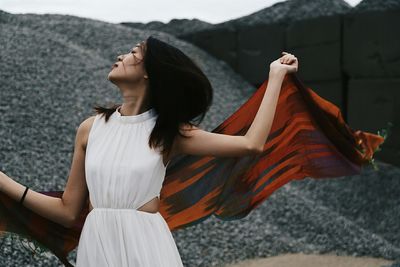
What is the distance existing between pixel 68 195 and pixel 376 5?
7.40 metres

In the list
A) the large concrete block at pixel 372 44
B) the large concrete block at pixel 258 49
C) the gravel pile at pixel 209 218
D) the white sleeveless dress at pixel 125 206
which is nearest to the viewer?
the white sleeveless dress at pixel 125 206

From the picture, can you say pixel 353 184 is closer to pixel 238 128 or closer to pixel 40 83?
pixel 40 83

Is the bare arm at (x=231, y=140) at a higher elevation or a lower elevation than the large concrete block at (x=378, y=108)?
higher

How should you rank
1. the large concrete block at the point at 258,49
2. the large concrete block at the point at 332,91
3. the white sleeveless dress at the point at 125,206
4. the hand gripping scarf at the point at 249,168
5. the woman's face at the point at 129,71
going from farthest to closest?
the large concrete block at the point at 258,49, the large concrete block at the point at 332,91, the hand gripping scarf at the point at 249,168, the woman's face at the point at 129,71, the white sleeveless dress at the point at 125,206

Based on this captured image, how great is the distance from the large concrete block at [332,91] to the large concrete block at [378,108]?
0.66ft

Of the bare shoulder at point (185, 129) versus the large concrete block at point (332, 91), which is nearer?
the bare shoulder at point (185, 129)

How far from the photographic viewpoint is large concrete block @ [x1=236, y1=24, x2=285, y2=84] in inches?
422

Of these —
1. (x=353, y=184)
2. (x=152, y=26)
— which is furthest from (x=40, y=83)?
(x=152, y=26)

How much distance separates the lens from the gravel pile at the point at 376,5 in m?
8.91

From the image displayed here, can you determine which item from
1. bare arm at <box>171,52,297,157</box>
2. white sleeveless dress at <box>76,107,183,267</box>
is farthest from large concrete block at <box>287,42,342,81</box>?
white sleeveless dress at <box>76,107,183,267</box>

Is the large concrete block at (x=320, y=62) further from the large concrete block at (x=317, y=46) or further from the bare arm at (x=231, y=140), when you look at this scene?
the bare arm at (x=231, y=140)

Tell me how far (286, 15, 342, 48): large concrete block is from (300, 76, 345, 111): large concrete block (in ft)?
1.83

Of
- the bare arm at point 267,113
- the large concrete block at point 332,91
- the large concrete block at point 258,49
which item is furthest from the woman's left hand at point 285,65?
the large concrete block at point 258,49

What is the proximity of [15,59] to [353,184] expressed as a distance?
4286mm
